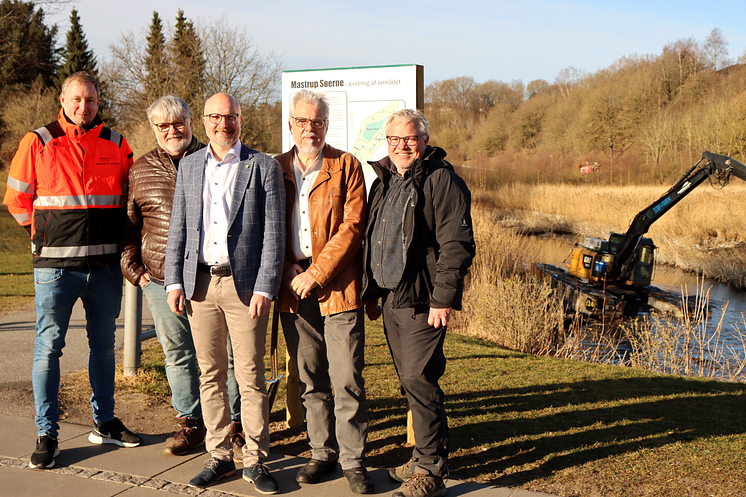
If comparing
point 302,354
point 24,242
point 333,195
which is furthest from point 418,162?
point 24,242

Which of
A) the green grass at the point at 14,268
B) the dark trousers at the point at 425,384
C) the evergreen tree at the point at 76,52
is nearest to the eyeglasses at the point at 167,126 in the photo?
the dark trousers at the point at 425,384

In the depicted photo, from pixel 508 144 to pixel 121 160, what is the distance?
65065 millimetres

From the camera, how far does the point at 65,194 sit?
3.70 meters

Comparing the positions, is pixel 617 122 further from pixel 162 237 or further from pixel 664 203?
pixel 162 237

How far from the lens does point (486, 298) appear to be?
9844 mm

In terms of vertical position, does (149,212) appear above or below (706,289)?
above

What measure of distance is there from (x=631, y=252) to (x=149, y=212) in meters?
16.1

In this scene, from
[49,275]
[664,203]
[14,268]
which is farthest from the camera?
[664,203]

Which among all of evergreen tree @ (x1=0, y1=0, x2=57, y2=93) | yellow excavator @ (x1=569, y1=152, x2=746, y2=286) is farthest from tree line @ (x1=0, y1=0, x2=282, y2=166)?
yellow excavator @ (x1=569, y1=152, x2=746, y2=286)

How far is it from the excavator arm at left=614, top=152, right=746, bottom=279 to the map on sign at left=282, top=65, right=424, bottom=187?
1248 centimetres

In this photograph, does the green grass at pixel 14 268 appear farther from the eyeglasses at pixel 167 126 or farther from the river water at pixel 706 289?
the river water at pixel 706 289

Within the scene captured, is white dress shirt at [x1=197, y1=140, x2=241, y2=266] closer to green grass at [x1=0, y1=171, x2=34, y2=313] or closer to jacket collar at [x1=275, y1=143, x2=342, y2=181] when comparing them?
jacket collar at [x1=275, y1=143, x2=342, y2=181]

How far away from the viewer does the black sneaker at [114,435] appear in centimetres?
390

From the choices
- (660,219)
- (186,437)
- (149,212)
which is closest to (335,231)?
(149,212)
